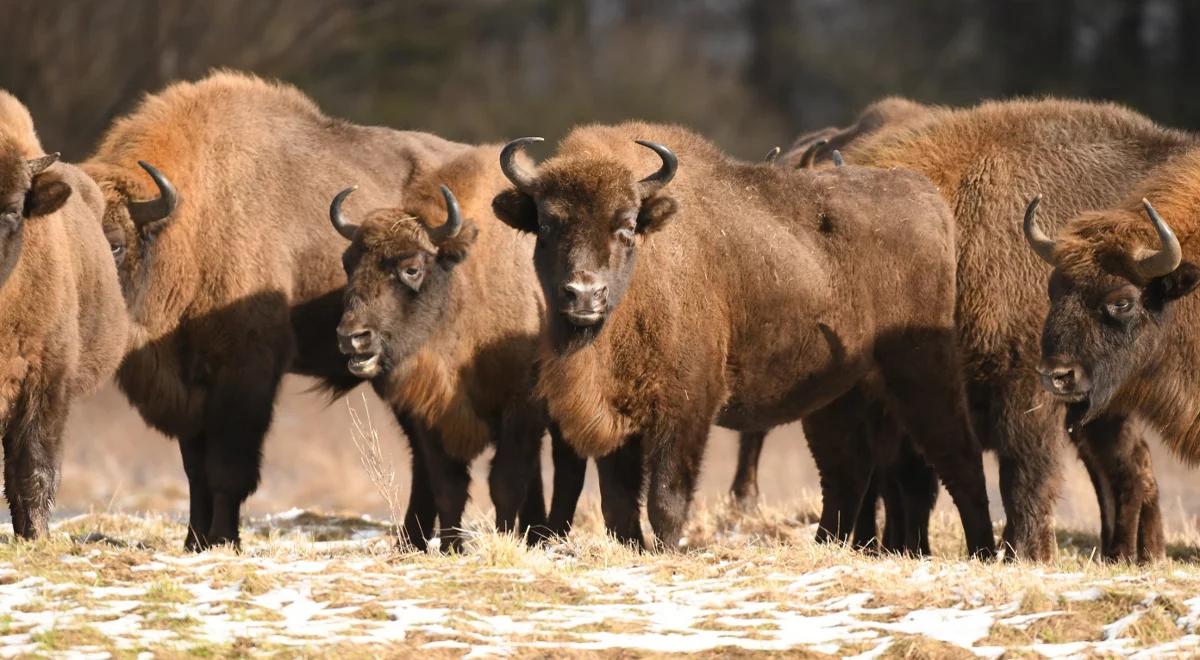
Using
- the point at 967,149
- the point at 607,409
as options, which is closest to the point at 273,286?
the point at 607,409

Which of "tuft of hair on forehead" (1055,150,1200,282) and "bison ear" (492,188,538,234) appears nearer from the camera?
"tuft of hair on forehead" (1055,150,1200,282)

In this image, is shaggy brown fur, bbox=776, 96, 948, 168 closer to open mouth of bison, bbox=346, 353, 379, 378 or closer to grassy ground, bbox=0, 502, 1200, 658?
open mouth of bison, bbox=346, 353, 379, 378

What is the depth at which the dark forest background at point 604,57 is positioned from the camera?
29.5 meters

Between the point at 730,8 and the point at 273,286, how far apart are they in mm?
31536

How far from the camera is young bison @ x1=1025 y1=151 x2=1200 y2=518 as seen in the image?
938 cm

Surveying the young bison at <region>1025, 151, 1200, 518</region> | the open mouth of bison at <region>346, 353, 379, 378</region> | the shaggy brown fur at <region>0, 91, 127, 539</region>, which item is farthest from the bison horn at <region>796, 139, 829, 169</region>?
the shaggy brown fur at <region>0, 91, 127, 539</region>

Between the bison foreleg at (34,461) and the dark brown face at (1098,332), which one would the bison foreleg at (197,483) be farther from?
the dark brown face at (1098,332)

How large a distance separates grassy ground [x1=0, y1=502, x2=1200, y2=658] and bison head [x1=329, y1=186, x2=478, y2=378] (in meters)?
1.93

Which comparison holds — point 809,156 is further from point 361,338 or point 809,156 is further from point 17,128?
point 17,128

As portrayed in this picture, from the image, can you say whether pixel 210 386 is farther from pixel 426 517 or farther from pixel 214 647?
pixel 214 647

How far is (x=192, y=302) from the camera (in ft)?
35.2

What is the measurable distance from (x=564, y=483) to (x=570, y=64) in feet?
87.0

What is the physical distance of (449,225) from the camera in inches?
407

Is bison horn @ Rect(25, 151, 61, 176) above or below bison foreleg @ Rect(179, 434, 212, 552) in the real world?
above
